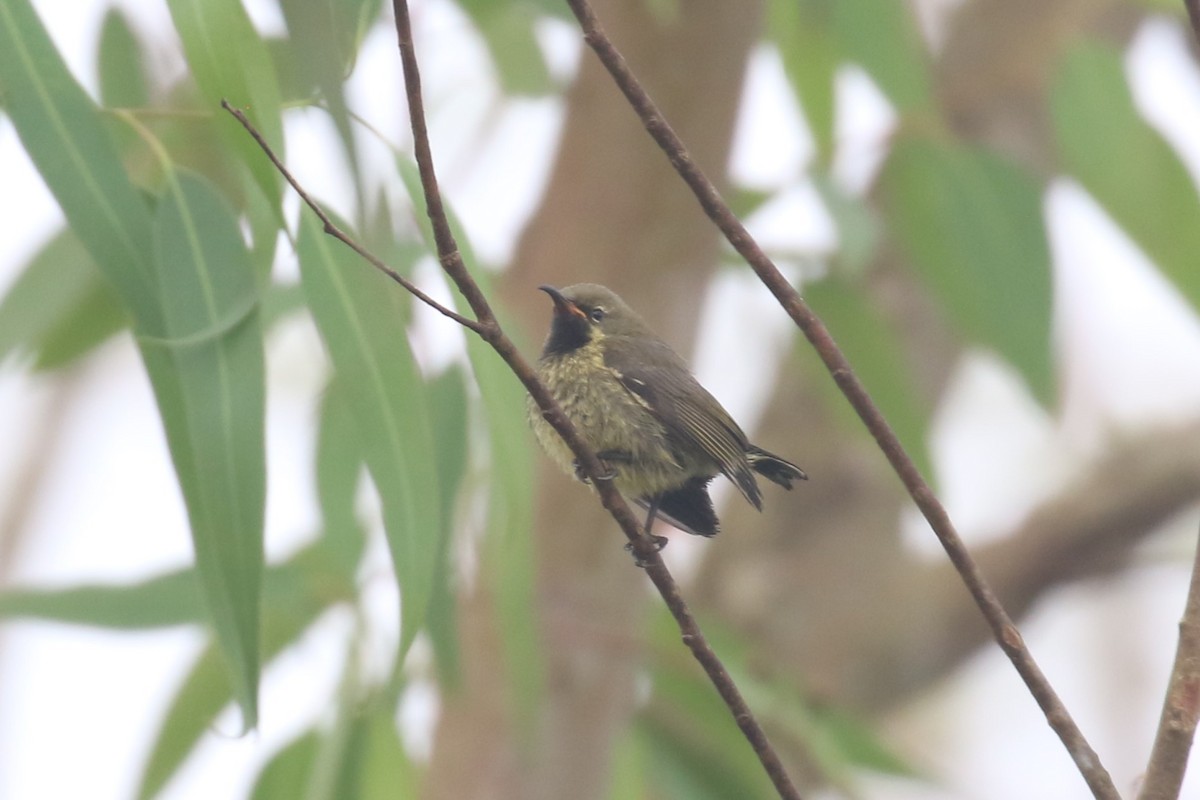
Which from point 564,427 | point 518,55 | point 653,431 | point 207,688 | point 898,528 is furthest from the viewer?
point 898,528

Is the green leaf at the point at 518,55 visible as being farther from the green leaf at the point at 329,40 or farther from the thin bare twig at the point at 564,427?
the thin bare twig at the point at 564,427

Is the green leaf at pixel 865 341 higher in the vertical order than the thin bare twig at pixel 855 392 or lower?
higher

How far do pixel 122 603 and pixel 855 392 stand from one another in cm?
222

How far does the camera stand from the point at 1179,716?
1391mm

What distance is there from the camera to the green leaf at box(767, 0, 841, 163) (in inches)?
144

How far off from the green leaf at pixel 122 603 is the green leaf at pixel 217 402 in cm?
109

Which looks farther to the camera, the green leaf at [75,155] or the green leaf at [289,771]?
the green leaf at [289,771]

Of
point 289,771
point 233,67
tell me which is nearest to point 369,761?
point 289,771

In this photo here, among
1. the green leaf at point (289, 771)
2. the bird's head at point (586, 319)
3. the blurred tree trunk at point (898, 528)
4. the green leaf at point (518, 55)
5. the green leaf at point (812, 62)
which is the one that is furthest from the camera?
the blurred tree trunk at point (898, 528)

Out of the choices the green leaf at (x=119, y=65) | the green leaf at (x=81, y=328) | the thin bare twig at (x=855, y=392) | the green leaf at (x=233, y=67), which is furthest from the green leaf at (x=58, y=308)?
the thin bare twig at (x=855, y=392)

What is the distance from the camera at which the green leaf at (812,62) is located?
366cm

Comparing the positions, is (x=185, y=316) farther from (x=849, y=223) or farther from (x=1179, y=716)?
(x=849, y=223)

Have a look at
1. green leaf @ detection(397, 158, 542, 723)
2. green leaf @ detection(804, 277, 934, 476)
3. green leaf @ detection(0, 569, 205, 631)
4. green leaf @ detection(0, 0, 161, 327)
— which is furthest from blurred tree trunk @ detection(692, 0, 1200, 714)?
green leaf @ detection(0, 0, 161, 327)

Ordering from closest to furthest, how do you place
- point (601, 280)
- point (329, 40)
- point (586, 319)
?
1. point (329, 40)
2. point (586, 319)
3. point (601, 280)
